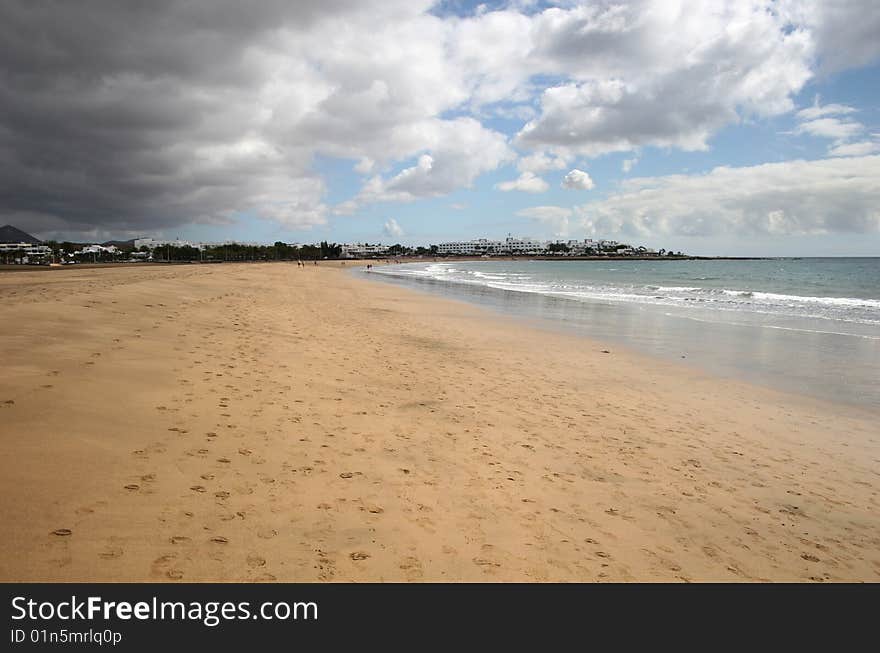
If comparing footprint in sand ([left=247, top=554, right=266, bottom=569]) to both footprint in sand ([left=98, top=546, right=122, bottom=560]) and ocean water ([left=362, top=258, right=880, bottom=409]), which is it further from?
ocean water ([left=362, top=258, right=880, bottom=409])

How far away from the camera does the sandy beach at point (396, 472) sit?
3508 millimetres

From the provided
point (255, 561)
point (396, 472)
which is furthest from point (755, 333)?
point (255, 561)

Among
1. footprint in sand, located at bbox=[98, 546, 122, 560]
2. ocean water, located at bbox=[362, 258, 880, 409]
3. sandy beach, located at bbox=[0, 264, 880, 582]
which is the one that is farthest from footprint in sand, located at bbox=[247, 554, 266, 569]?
ocean water, located at bbox=[362, 258, 880, 409]

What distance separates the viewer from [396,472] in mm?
5148

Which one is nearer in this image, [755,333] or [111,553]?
[111,553]

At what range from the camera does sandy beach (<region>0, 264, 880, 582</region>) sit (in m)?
3.51

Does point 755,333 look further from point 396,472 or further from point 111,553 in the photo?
point 111,553

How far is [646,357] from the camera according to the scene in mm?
12883

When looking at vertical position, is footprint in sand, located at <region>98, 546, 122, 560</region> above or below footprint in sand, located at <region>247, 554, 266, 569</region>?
above

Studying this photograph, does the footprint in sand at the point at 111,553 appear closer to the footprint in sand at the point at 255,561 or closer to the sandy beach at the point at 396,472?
the sandy beach at the point at 396,472
